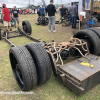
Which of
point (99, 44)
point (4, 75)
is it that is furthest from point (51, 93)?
point (99, 44)

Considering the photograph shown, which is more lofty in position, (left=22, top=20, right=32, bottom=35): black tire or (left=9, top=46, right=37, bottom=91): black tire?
(left=22, top=20, right=32, bottom=35): black tire

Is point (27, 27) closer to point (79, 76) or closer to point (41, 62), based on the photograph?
point (41, 62)

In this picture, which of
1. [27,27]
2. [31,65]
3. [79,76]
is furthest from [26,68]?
[27,27]

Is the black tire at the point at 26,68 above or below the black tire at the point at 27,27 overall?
below

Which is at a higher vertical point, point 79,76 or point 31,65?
point 31,65

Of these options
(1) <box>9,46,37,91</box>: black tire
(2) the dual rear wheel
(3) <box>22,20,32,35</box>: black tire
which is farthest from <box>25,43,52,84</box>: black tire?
(3) <box>22,20,32,35</box>: black tire

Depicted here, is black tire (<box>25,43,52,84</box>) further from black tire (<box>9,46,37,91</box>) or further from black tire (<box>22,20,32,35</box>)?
black tire (<box>22,20,32,35</box>)

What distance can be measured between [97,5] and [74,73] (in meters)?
7.02

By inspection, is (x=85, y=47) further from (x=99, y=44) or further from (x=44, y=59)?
A: (x=44, y=59)

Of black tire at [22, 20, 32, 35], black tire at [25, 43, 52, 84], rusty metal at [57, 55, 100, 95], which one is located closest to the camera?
rusty metal at [57, 55, 100, 95]

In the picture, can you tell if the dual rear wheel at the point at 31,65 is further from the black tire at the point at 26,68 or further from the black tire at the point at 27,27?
the black tire at the point at 27,27

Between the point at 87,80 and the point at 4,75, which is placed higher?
the point at 87,80

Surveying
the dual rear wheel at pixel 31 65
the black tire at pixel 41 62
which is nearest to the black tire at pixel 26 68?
the dual rear wheel at pixel 31 65

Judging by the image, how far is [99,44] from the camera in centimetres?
355
